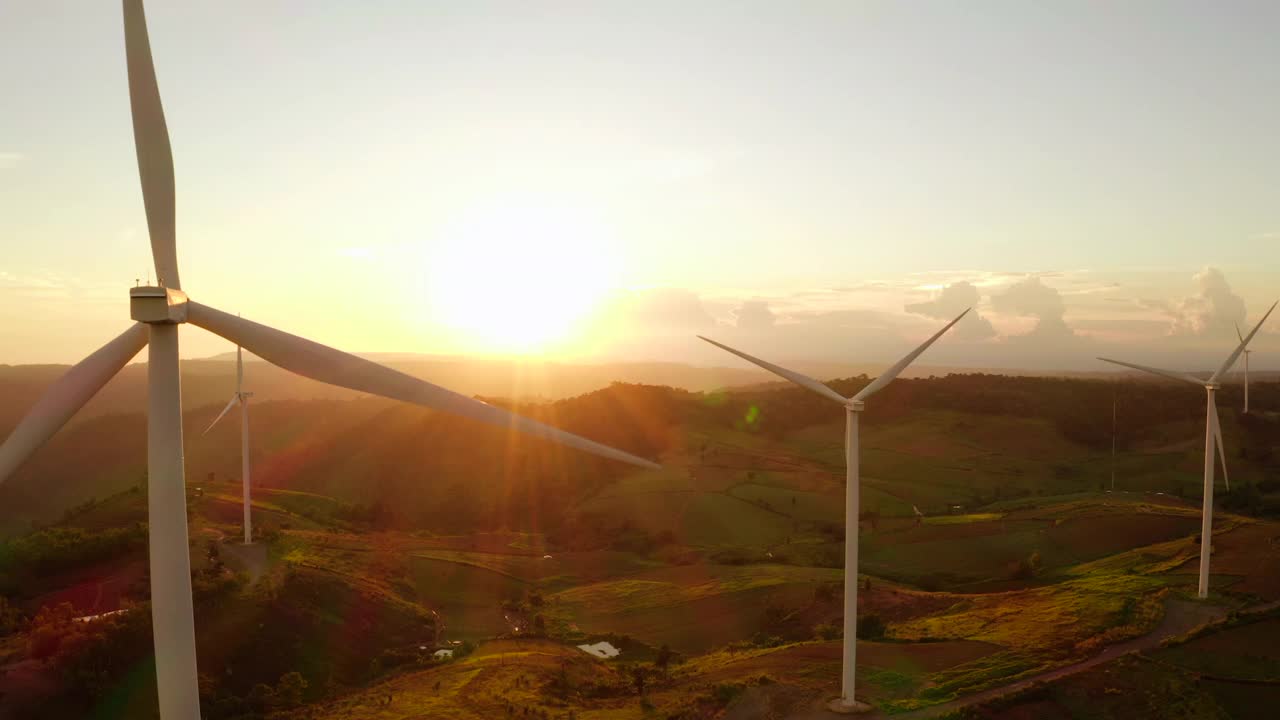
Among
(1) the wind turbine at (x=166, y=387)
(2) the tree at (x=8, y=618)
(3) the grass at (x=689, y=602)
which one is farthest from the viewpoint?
(3) the grass at (x=689, y=602)

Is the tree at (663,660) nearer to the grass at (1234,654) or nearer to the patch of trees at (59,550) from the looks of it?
the grass at (1234,654)

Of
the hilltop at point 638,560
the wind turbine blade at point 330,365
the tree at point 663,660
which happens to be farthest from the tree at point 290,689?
the wind turbine blade at point 330,365

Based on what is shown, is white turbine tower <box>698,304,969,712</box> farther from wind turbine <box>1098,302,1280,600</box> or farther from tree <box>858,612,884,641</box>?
wind turbine <box>1098,302,1280,600</box>

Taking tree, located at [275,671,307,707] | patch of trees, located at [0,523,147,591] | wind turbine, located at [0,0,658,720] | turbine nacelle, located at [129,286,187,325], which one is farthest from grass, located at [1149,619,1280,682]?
patch of trees, located at [0,523,147,591]

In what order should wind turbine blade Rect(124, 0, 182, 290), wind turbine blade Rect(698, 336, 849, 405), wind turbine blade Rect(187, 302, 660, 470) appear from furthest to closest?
wind turbine blade Rect(698, 336, 849, 405) < wind turbine blade Rect(124, 0, 182, 290) < wind turbine blade Rect(187, 302, 660, 470)

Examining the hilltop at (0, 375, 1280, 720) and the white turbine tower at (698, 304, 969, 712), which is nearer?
the white turbine tower at (698, 304, 969, 712)

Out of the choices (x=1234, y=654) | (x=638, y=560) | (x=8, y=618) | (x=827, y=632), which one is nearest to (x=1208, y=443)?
(x=1234, y=654)

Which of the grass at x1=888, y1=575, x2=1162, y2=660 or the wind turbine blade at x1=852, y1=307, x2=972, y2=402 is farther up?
the wind turbine blade at x1=852, y1=307, x2=972, y2=402
